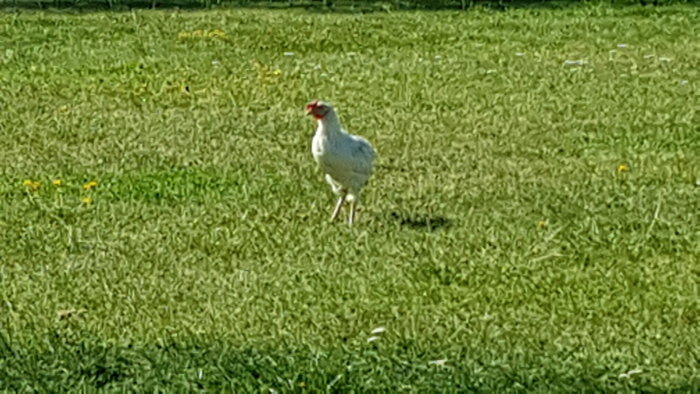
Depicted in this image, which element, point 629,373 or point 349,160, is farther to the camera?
point 349,160

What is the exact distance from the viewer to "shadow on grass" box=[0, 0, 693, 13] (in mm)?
18328

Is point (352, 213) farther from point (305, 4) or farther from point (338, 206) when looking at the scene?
point (305, 4)

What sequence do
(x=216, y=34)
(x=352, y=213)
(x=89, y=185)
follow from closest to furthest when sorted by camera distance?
(x=352, y=213)
(x=89, y=185)
(x=216, y=34)

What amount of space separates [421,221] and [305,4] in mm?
10505

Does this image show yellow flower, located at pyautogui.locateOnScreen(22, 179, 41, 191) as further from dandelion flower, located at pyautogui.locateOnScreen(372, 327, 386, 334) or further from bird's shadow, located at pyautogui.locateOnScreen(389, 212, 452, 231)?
dandelion flower, located at pyautogui.locateOnScreen(372, 327, 386, 334)

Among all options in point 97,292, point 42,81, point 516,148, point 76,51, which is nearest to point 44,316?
point 97,292

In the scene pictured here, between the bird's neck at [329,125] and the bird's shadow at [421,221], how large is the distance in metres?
0.50

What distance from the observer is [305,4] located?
61.7 feet

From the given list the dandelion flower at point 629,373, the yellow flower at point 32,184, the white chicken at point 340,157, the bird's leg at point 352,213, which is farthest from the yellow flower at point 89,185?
the dandelion flower at point 629,373

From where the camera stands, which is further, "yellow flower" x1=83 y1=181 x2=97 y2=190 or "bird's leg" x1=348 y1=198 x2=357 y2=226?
"yellow flower" x1=83 y1=181 x2=97 y2=190

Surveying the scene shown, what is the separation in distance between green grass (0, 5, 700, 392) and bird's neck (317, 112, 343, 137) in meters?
0.45

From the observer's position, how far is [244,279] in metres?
7.38

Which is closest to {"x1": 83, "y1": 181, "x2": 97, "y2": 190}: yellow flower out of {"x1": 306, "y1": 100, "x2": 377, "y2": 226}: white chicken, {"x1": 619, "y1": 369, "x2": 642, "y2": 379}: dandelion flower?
{"x1": 306, "y1": 100, "x2": 377, "y2": 226}: white chicken

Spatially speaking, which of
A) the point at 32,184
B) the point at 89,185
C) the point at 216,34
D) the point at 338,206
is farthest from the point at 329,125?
the point at 216,34
